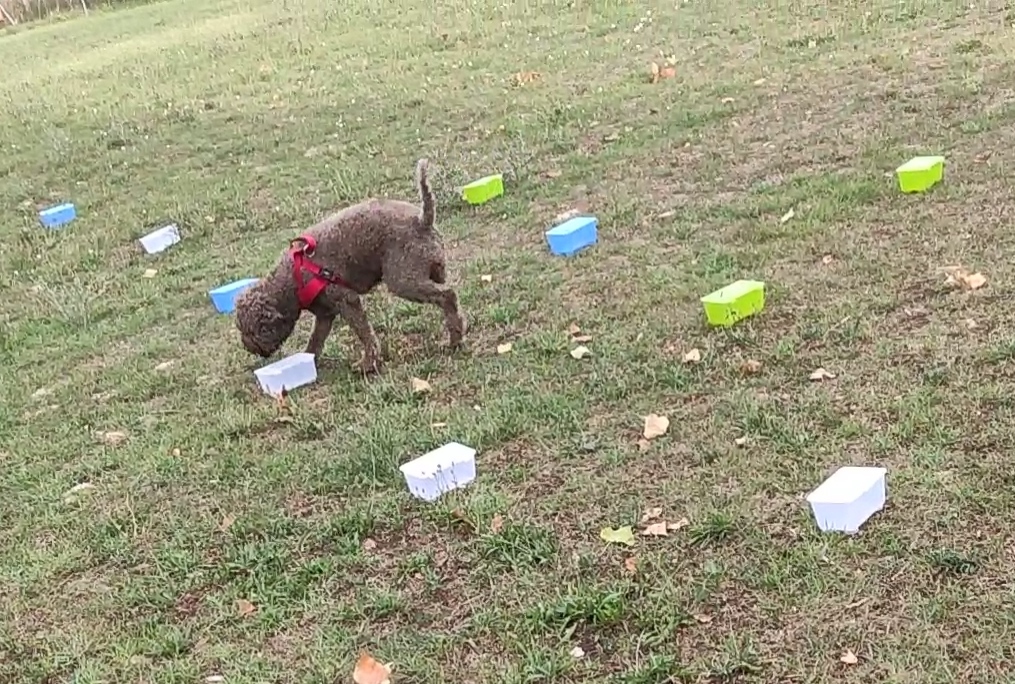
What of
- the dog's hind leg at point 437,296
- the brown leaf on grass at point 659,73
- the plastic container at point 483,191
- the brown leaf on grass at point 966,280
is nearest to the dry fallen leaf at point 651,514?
the dog's hind leg at point 437,296

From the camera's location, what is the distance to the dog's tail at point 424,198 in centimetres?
450

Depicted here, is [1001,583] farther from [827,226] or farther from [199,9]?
[199,9]

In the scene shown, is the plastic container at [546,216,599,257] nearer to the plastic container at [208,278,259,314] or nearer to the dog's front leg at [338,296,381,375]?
the dog's front leg at [338,296,381,375]

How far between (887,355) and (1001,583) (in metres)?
1.35

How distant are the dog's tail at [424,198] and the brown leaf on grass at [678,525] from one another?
1806 millimetres

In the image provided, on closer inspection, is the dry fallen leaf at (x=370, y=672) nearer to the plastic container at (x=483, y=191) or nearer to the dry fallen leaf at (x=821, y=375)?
the dry fallen leaf at (x=821, y=375)

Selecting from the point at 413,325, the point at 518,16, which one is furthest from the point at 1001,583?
the point at 518,16

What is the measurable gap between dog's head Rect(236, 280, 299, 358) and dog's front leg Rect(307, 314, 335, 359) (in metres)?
0.13

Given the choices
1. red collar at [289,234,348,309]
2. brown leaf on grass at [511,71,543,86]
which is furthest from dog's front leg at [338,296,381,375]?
brown leaf on grass at [511,71,543,86]

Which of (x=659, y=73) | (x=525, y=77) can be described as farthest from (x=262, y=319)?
(x=525, y=77)

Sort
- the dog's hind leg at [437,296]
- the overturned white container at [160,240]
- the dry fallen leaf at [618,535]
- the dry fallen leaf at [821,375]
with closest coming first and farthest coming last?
1. the dry fallen leaf at [618,535]
2. the dry fallen leaf at [821,375]
3. the dog's hind leg at [437,296]
4. the overturned white container at [160,240]

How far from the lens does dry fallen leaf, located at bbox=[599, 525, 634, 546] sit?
329 cm

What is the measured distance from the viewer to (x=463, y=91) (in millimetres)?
10062

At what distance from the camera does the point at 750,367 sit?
13.7 ft
